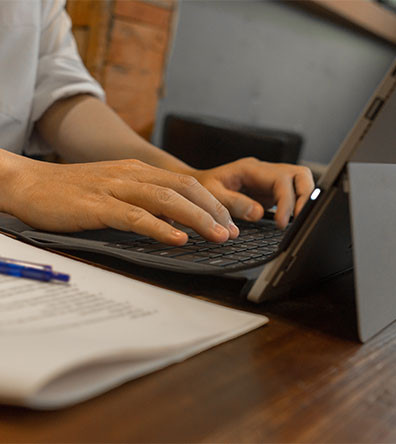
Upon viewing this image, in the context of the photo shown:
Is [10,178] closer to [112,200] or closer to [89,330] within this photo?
[112,200]

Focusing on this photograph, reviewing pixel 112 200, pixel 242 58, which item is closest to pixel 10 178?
pixel 112 200

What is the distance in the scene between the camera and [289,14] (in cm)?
320

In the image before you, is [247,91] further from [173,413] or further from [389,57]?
[173,413]

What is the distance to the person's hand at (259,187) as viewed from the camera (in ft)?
2.41

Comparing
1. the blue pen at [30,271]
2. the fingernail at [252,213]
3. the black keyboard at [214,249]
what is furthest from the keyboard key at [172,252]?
the fingernail at [252,213]

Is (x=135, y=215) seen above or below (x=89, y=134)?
above

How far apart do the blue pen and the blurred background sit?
165 centimetres

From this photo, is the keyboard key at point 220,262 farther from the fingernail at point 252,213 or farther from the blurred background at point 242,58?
the blurred background at point 242,58

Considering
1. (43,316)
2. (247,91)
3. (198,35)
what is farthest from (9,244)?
(247,91)

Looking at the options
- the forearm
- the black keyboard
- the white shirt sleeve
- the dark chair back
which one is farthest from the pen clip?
the dark chair back

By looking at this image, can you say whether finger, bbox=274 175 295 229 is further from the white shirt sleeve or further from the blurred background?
the blurred background

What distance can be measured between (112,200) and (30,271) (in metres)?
0.17

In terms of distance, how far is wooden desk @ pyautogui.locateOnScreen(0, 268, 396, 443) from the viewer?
26 cm

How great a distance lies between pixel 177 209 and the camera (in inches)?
20.6
